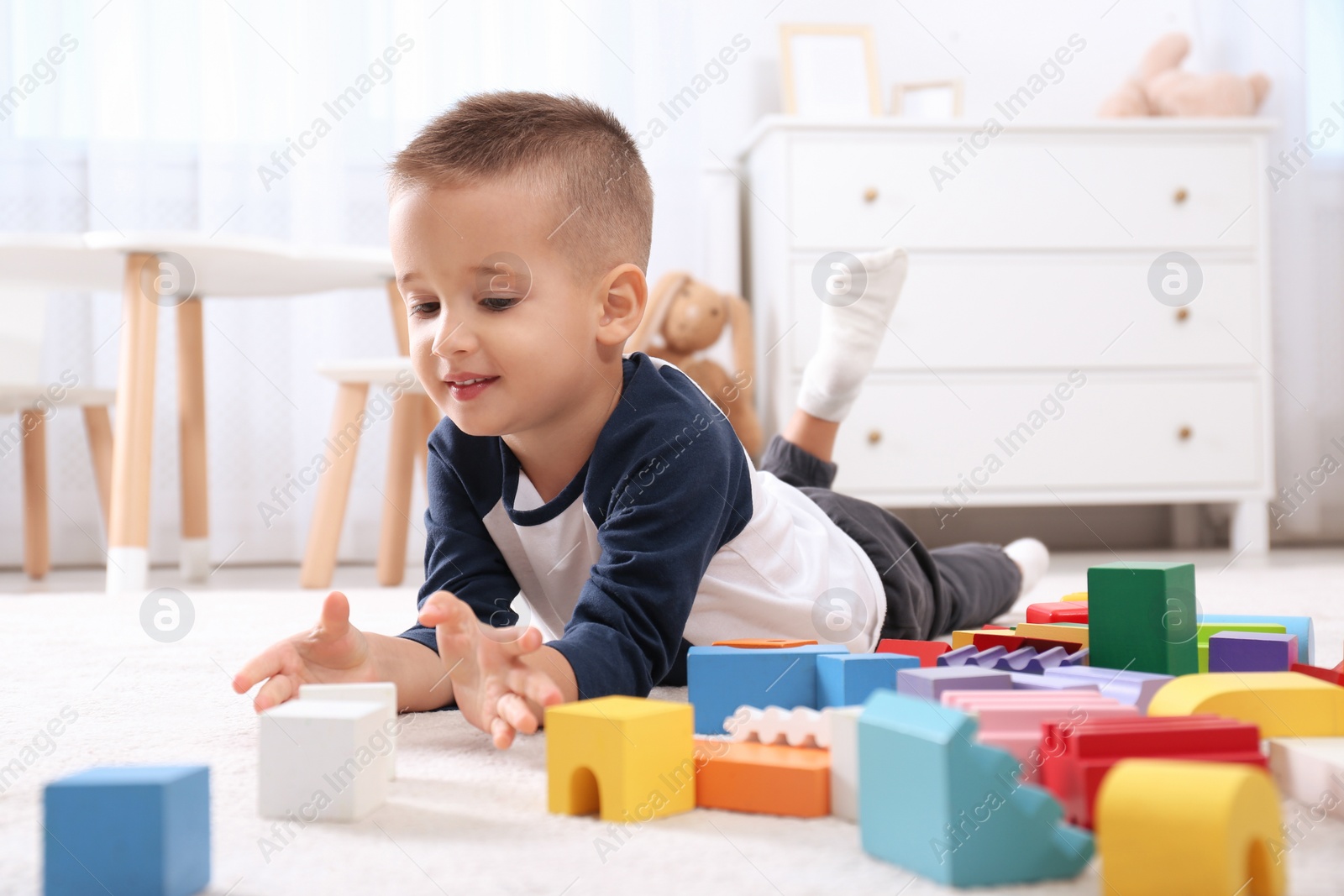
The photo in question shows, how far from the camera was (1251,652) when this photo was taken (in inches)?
28.7

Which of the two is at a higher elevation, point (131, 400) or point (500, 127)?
point (500, 127)

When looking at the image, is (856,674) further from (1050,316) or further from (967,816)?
(1050,316)

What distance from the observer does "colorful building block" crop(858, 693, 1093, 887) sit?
1.35 feet

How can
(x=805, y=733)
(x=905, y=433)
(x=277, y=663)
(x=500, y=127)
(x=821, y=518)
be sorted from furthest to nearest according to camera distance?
(x=905, y=433) → (x=821, y=518) → (x=500, y=127) → (x=277, y=663) → (x=805, y=733)

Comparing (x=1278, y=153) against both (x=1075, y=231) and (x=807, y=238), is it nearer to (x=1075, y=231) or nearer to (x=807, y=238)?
(x=1075, y=231)

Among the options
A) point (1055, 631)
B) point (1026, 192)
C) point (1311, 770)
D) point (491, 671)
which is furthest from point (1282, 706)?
point (1026, 192)

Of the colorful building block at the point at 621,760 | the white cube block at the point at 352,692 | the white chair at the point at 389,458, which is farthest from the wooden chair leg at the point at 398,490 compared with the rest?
the colorful building block at the point at 621,760

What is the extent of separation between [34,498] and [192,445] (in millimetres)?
342

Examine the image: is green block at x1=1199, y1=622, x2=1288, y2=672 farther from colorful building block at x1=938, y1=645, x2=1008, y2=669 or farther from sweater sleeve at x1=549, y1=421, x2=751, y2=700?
sweater sleeve at x1=549, y1=421, x2=751, y2=700

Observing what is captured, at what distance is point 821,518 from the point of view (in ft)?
3.50

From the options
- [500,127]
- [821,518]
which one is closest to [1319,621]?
[821,518]

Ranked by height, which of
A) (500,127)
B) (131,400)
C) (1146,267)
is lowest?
(131,400)

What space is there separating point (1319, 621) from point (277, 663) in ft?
3.37

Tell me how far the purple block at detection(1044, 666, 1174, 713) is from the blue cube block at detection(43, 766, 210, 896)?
1.51ft
